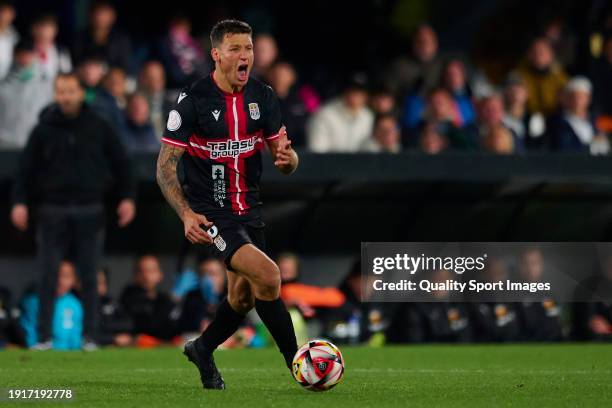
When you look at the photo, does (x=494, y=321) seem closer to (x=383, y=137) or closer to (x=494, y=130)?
(x=494, y=130)

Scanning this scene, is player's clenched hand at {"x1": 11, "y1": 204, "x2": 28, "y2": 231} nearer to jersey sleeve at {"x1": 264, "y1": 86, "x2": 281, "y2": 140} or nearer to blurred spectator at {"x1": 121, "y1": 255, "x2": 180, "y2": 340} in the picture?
blurred spectator at {"x1": 121, "y1": 255, "x2": 180, "y2": 340}

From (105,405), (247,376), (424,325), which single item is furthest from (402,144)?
(105,405)

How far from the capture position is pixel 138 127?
13547 millimetres

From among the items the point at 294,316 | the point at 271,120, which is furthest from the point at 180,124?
the point at 294,316

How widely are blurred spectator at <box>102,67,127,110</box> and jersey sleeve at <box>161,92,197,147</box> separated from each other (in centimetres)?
616

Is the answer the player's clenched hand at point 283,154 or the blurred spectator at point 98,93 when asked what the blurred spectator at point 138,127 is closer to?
the blurred spectator at point 98,93

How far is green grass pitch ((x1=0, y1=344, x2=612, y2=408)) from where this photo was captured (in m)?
6.84

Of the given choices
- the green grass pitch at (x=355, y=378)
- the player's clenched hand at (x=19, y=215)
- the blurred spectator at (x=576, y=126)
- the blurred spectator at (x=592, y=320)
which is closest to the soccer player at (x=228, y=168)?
the green grass pitch at (x=355, y=378)

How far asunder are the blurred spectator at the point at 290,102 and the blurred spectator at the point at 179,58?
969 millimetres

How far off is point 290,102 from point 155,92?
54.0 inches

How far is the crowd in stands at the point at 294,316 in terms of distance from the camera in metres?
13.0

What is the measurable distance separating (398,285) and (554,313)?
6064mm

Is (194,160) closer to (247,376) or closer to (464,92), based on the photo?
(247,376)

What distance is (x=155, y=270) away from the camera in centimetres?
1342
